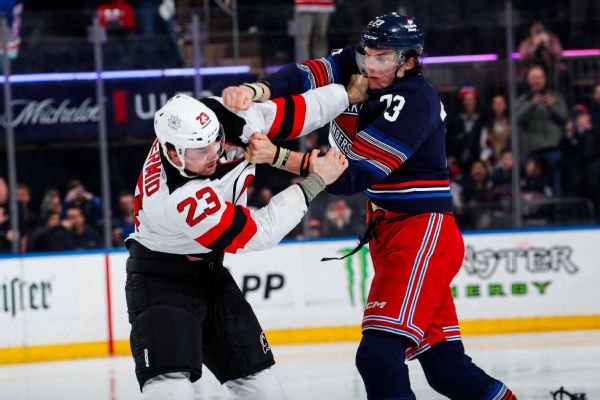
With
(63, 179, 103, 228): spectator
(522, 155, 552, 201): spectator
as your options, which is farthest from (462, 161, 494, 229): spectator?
(63, 179, 103, 228): spectator

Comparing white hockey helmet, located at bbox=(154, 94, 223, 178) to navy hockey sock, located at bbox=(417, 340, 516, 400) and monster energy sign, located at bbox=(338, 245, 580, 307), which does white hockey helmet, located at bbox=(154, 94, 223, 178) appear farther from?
monster energy sign, located at bbox=(338, 245, 580, 307)

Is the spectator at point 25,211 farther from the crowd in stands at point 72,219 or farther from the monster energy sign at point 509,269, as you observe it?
the monster energy sign at point 509,269

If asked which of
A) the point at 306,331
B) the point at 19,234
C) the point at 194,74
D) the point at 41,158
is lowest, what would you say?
the point at 306,331

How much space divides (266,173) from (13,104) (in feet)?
6.00

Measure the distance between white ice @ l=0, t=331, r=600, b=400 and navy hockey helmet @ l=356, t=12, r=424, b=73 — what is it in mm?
2250

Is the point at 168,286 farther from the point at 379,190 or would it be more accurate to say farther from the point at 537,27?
the point at 537,27

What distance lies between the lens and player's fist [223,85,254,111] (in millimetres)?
3730

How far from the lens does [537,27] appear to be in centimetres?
829

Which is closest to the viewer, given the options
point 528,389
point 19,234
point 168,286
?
point 168,286

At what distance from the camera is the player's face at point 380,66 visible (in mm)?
3893

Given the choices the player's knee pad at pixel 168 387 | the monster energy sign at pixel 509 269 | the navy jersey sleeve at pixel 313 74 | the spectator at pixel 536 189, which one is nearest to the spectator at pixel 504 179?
the spectator at pixel 536 189

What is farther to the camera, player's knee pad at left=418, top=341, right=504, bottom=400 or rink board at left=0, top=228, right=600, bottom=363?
rink board at left=0, top=228, right=600, bottom=363

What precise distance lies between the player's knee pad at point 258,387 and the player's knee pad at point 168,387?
0.79 feet

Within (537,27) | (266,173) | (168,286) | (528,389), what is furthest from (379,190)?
(537,27)
